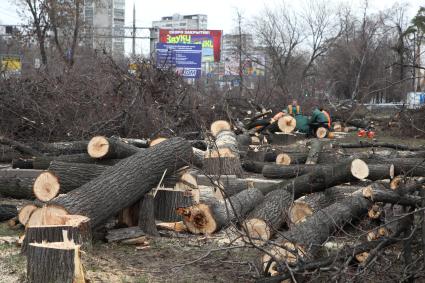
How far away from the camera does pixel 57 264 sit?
500cm

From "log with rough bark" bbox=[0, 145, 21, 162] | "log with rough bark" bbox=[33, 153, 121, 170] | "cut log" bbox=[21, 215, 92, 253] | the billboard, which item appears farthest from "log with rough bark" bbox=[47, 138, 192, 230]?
the billboard

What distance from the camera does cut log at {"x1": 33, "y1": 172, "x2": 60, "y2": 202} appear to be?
7.30 m

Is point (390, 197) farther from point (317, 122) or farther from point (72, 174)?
point (317, 122)

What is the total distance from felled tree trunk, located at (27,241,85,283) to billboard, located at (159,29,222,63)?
89.0 feet

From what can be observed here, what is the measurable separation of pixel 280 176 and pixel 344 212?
4067 millimetres

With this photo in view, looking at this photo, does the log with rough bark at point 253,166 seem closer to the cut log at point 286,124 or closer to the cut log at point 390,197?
the cut log at point 390,197

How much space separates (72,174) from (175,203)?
1.31m

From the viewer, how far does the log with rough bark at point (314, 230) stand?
16.9 feet

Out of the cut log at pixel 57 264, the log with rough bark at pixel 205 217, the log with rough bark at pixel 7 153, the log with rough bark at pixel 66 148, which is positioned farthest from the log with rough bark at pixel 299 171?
the log with rough bark at pixel 7 153

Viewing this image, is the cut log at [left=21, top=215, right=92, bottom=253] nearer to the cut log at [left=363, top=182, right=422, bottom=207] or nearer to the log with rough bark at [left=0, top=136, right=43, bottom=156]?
the cut log at [left=363, top=182, right=422, bottom=207]

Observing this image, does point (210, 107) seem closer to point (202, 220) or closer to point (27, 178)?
point (27, 178)

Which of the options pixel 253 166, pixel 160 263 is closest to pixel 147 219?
pixel 160 263

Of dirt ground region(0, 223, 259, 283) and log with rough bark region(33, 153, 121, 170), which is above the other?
log with rough bark region(33, 153, 121, 170)

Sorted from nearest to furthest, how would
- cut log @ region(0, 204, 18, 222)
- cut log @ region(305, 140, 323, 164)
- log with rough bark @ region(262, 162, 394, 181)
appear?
cut log @ region(0, 204, 18, 222) < log with rough bark @ region(262, 162, 394, 181) < cut log @ region(305, 140, 323, 164)
